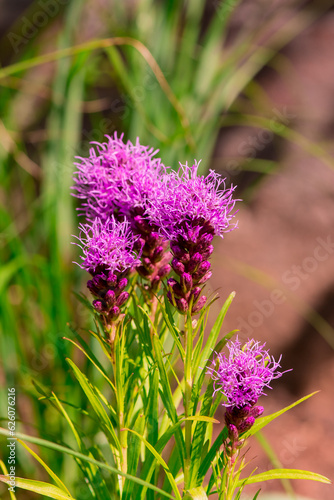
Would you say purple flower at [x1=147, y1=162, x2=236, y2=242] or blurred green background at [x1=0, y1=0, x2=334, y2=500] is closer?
purple flower at [x1=147, y1=162, x2=236, y2=242]

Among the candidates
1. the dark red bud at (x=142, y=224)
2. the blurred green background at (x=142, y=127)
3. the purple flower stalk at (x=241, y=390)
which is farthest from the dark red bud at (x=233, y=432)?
the blurred green background at (x=142, y=127)

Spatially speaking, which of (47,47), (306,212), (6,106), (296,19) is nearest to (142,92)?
(6,106)

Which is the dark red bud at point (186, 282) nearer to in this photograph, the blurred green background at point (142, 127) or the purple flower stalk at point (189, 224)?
the purple flower stalk at point (189, 224)

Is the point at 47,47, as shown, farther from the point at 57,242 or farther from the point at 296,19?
the point at 57,242

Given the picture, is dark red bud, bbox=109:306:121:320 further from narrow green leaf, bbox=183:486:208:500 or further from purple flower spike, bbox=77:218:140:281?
narrow green leaf, bbox=183:486:208:500

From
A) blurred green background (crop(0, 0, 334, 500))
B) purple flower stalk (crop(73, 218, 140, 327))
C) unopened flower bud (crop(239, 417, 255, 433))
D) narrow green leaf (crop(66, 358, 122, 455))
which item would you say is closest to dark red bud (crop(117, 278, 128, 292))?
purple flower stalk (crop(73, 218, 140, 327))

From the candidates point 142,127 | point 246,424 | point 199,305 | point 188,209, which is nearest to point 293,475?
point 246,424
